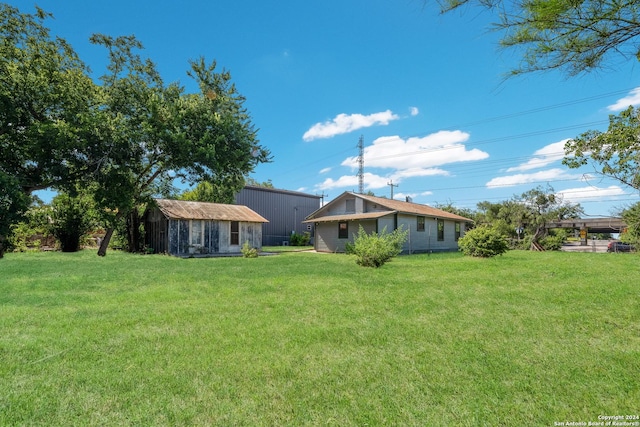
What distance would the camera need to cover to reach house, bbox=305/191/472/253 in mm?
20094

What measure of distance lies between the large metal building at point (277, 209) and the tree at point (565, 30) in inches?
1108

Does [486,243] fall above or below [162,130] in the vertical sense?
below

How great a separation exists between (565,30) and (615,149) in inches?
112

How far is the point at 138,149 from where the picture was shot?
643 inches

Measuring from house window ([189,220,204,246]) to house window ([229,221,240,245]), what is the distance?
6.42ft

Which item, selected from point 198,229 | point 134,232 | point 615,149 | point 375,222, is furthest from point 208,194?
point 615,149

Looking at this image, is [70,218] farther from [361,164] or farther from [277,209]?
[361,164]

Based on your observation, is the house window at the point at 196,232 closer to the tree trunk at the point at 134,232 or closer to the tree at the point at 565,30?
the tree trunk at the point at 134,232

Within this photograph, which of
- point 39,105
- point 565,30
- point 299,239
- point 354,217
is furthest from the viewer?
point 299,239

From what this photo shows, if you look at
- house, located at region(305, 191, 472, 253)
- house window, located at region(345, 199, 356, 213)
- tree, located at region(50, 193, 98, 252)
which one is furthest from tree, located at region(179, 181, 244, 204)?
house window, located at region(345, 199, 356, 213)

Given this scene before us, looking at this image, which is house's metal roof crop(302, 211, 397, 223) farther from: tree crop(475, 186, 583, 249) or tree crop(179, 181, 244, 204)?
tree crop(475, 186, 583, 249)

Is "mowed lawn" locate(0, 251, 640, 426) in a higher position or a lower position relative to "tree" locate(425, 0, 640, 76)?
lower

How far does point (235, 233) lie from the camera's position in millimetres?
20562

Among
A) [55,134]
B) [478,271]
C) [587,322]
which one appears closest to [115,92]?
[55,134]
